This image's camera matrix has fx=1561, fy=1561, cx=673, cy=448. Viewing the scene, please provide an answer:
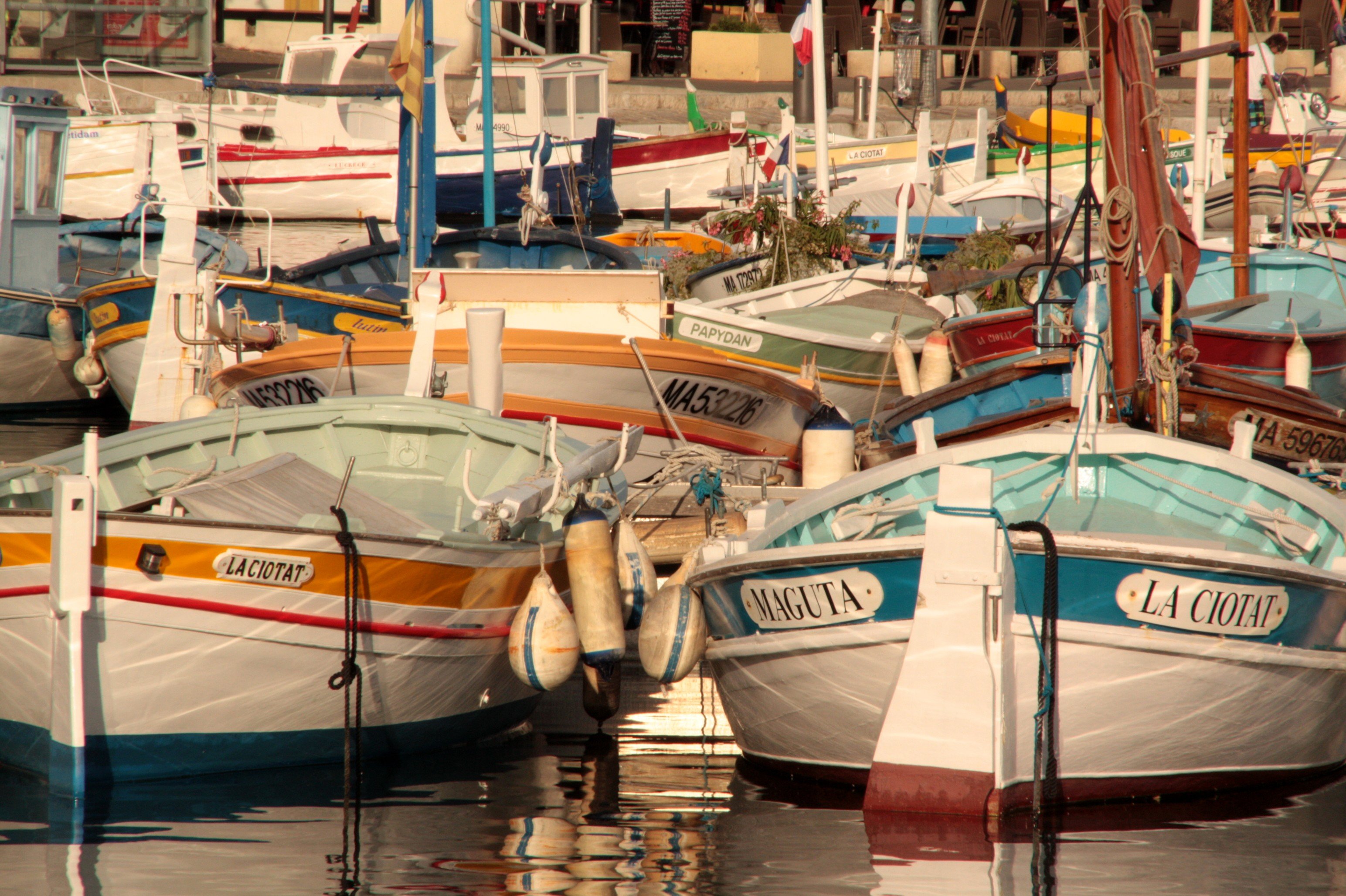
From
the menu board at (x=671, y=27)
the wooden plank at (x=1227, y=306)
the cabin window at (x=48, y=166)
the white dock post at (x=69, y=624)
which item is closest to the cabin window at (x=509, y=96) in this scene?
the menu board at (x=671, y=27)

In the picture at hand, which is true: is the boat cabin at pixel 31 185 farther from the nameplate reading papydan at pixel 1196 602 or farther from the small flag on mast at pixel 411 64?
the nameplate reading papydan at pixel 1196 602

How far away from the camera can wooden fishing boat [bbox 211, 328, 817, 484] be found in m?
9.81

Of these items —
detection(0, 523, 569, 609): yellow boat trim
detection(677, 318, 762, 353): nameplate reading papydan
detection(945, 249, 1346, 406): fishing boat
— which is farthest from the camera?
detection(677, 318, 762, 353): nameplate reading papydan

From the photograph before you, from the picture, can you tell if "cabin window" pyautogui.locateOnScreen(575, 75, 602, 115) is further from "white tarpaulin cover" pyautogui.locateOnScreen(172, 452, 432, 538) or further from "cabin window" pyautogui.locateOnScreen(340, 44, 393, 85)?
"white tarpaulin cover" pyautogui.locateOnScreen(172, 452, 432, 538)

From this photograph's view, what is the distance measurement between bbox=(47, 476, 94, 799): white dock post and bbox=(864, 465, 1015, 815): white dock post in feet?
9.89

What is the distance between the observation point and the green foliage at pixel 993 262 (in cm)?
1412

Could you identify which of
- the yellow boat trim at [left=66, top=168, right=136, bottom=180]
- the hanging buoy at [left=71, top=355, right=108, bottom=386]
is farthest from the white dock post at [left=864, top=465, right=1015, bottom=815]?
the yellow boat trim at [left=66, top=168, right=136, bottom=180]

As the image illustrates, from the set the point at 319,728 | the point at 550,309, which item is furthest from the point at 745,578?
the point at 550,309

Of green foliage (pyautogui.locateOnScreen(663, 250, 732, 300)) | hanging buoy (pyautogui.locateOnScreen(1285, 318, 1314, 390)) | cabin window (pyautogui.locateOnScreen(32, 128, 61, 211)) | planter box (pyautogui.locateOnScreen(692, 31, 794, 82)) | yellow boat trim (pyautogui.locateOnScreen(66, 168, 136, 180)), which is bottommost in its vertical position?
hanging buoy (pyautogui.locateOnScreen(1285, 318, 1314, 390))

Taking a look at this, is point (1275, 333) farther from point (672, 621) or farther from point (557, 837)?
point (557, 837)

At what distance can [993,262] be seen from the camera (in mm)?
15914

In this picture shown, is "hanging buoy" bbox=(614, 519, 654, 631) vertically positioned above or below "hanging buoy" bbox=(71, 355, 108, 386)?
above

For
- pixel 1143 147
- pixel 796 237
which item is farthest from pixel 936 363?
pixel 1143 147

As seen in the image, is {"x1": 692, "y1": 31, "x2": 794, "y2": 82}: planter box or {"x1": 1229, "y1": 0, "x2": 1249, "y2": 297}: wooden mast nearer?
{"x1": 1229, "y1": 0, "x2": 1249, "y2": 297}: wooden mast
